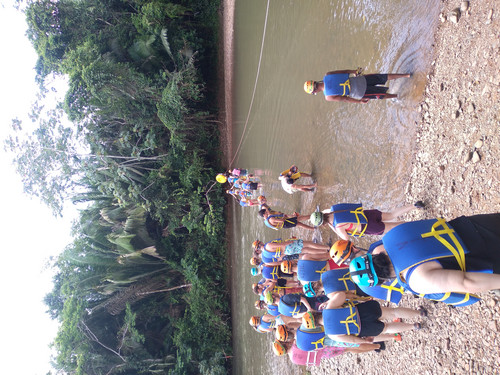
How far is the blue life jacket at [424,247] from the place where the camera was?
3.22 meters

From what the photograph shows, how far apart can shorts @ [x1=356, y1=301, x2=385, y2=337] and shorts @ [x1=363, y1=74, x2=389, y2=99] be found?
3.67 meters

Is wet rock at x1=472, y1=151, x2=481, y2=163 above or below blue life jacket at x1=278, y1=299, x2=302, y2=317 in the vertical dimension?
above

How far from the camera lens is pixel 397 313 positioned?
5.08 metres

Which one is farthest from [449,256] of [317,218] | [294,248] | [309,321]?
[294,248]

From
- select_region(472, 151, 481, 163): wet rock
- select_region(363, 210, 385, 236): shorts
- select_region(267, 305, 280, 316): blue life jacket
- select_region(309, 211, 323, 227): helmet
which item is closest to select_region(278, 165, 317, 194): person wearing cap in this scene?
select_region(309, 211, 323, 227): helmet

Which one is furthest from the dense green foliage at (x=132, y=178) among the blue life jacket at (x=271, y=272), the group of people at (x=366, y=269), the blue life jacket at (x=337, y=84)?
the blue life jacket at (x=337, y=84)

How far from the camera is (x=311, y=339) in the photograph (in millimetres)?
5750

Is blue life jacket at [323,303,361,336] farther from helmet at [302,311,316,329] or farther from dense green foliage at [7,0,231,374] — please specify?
dense green foliage at [7,0,231,374]

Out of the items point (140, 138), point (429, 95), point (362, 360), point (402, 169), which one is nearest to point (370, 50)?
point (429, 95)

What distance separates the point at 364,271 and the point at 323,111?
17.4 feet

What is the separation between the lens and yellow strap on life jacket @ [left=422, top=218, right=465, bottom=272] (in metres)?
3.20

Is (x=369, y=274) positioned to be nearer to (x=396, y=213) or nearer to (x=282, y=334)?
(x=396, y=213)

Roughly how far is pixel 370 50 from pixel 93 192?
16495mm

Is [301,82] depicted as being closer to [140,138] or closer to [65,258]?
[140,138]
